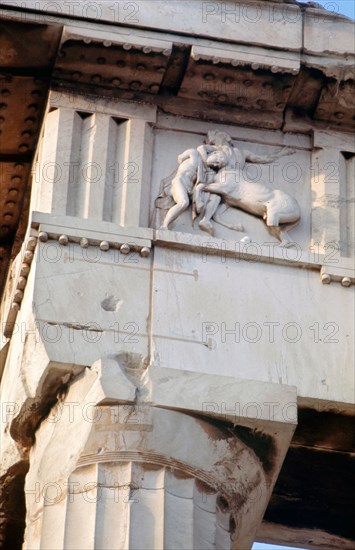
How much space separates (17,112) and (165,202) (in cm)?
138

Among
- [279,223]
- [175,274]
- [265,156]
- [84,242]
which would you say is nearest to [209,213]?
[279,223]

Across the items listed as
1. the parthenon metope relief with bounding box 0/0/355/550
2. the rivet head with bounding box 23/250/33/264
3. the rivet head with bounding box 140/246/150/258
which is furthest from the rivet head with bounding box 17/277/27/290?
the rivet head with bounding box 140/246/150/258

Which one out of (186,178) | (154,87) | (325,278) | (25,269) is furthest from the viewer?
(154,87)

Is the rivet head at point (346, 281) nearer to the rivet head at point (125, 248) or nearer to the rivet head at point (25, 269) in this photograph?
the rivet head at point (125, 248)

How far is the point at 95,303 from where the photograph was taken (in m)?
12.6

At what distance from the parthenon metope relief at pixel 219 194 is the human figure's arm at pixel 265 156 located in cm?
11

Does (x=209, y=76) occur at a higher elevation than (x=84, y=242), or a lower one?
higher

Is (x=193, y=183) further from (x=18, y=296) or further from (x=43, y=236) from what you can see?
(x=18, y=296)

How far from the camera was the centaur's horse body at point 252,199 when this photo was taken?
1335 centimetres

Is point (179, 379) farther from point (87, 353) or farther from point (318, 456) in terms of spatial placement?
point (318, 456)

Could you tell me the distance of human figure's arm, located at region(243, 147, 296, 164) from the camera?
13734 mm

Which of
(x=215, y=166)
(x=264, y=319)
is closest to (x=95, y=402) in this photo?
(x=264, y=319)

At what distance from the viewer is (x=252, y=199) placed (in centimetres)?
1343

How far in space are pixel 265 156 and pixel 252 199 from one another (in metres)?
0.50
